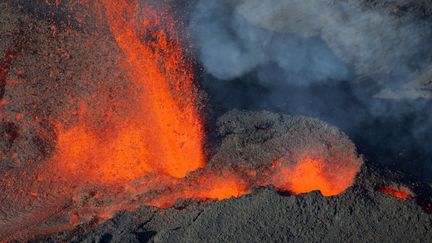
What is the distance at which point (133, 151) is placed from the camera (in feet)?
15.0

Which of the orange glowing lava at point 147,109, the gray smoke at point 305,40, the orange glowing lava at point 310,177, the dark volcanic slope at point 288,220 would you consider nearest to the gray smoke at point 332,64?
the gray smoke at point 305,40

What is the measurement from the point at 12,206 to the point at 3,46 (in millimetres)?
1815

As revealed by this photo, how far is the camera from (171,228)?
10.3 ft

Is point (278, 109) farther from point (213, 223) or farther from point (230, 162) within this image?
point (213, 223)

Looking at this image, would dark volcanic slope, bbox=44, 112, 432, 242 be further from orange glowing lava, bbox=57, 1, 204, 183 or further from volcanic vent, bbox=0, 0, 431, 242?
orange glowing lava, bbox=57, 1, 204, 183

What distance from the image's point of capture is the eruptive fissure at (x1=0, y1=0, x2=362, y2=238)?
3.81 metres

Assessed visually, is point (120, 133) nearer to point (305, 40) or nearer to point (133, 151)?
point (133, 151)

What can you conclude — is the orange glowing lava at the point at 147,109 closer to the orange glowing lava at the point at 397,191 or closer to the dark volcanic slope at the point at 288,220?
the dark volcanic slope at the point at 288,220

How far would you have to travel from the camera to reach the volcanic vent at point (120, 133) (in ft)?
12.2

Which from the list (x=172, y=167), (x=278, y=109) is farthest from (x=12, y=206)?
(x=278, y=109)

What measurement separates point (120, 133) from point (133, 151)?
1.00 feet

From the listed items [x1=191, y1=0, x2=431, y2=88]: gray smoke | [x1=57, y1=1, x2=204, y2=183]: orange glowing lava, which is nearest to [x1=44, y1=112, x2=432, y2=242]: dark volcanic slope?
[x1=57, y1=1, x2=204, y2=183]: orange glowing lava

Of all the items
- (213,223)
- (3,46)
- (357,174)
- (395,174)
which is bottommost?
(395,174)

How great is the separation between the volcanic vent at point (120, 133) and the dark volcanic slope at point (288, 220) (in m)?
0.12
